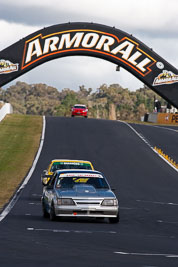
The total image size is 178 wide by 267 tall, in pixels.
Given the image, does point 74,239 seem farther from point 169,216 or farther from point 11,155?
point 11,155

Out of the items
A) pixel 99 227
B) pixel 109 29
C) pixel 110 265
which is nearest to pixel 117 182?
pixel 109 29

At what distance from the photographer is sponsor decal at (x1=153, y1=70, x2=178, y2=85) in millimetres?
38812

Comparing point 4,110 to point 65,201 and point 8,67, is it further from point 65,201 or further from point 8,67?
point 65,201

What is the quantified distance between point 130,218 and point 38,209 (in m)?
3.24

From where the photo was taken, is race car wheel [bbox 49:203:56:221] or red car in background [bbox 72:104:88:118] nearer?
race car wheel [bbox 49:203:56:221]

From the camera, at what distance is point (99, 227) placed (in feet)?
54.7

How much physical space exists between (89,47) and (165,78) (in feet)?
14.5

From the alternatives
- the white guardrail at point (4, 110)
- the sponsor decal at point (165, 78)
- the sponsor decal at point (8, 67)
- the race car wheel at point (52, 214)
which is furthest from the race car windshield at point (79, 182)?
the white guardrail at point (4, 110)

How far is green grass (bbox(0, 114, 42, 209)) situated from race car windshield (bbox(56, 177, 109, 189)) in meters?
4.21

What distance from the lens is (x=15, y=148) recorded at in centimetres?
4853

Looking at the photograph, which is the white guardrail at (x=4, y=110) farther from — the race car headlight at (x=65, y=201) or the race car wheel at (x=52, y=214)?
the race car headlight at (x=65, y=201)

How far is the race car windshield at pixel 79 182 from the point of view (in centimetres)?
1844

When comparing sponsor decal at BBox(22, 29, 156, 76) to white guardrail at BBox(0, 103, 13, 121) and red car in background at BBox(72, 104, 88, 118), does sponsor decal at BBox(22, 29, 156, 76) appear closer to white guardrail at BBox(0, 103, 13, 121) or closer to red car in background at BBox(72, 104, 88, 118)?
white guardrail at BBox(0, 103, 13, 121)

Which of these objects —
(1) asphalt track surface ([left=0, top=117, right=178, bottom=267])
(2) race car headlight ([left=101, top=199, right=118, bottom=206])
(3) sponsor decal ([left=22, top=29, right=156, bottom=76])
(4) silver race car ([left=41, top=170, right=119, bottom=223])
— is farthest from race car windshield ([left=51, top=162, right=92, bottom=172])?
(3) sponsor decal ([left=22, top=29, right=156, bottom=76])
